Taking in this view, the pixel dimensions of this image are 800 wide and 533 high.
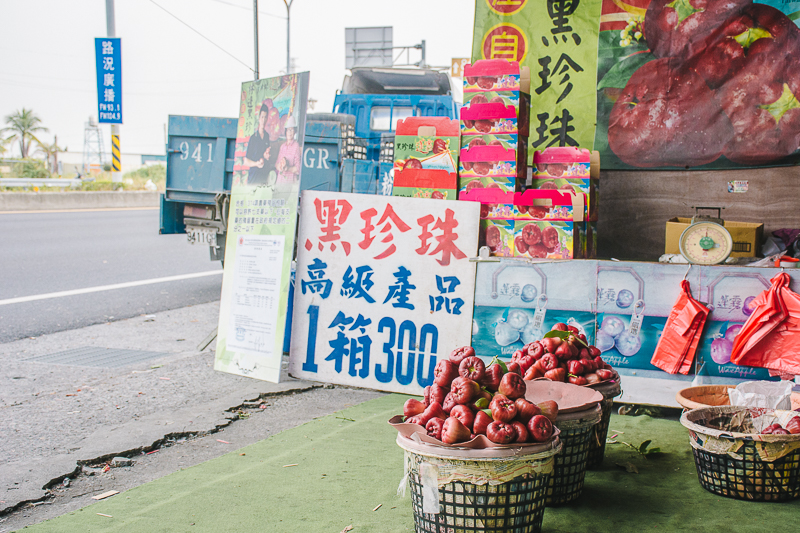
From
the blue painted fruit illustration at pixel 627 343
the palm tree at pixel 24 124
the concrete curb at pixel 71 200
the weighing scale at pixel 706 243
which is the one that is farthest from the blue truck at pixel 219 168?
the palm tree at pixel 24 124

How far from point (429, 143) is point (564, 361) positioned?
2255mm

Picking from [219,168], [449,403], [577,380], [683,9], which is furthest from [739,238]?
[219,168]

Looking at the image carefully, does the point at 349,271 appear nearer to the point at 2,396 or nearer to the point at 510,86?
the point at 510,86

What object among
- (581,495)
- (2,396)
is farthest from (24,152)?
(581,495)

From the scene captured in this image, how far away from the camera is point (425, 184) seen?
205 inches

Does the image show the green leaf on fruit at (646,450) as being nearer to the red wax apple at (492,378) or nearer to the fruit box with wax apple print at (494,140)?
the red wax apple at (492,378)

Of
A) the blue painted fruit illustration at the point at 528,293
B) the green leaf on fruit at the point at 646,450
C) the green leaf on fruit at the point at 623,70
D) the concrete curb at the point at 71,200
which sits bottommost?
the green leaf on fruit at the point at 646,450

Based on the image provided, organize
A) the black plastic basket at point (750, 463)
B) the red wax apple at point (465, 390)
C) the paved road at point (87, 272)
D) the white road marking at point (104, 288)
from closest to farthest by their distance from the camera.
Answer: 1. the red wax apple at point (465, 390)
2. the black plastic basket at point (750, 463)
3. the paved road at point (87, 272)
4. the white road marking at point (104, 288)

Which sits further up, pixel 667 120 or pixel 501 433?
Answer: pixel 667 120

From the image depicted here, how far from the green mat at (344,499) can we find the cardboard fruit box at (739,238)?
1.53 metres

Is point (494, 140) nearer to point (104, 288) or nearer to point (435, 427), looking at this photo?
point (435, 427)

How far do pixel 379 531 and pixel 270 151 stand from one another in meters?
3.57

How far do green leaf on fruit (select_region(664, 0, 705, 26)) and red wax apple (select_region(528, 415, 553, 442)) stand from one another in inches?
171

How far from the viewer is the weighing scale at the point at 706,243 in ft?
14.8
